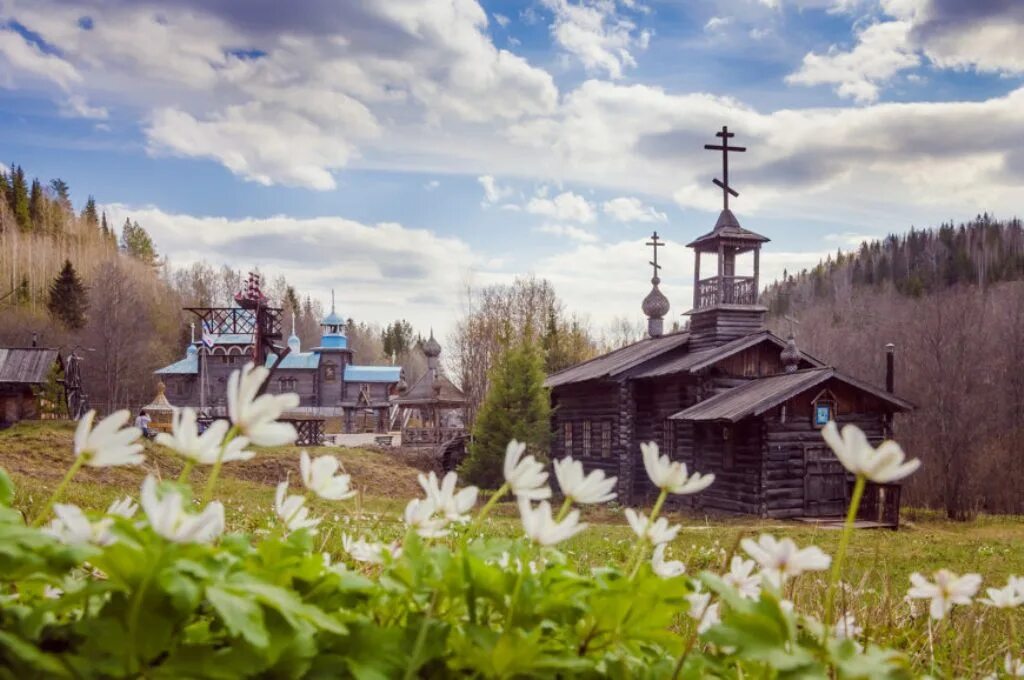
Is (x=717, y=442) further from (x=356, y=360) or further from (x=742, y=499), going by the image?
(x=356, y=360)

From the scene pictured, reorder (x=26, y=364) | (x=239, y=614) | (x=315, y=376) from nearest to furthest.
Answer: (x=239, y=614) → (x=26, y=364) → (x=315, y=376)

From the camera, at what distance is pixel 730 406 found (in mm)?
22078

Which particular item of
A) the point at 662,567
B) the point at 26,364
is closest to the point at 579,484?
the point at 662,567

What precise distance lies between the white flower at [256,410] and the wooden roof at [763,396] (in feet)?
66.0

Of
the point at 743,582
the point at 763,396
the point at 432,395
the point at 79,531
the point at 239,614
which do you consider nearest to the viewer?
the point at 239,614

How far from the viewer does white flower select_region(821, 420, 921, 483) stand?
1.25 metres

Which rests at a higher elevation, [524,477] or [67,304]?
[67,304]

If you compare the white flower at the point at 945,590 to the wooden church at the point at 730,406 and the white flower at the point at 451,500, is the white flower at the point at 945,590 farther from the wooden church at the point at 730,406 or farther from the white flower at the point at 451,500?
the wooden church at the point at 730,406

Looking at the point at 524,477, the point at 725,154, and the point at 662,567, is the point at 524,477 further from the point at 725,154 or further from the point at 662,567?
the point at 725,154

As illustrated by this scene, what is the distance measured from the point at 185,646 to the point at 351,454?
108 feet

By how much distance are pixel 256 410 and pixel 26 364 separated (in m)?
37.8

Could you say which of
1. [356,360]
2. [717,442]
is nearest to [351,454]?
[717,442]

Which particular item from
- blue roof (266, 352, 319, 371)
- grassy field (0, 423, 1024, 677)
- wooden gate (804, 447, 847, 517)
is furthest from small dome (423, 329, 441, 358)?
wooden gate (804, 447, 847, 517)

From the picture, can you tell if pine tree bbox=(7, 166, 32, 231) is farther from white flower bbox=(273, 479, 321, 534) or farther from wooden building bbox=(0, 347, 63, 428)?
white flower bbox=(273, 479, 321, 534)
